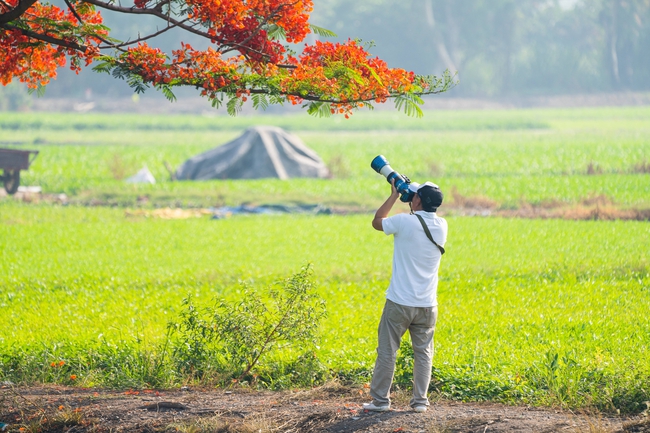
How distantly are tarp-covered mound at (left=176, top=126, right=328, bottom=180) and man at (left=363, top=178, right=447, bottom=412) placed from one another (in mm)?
24044

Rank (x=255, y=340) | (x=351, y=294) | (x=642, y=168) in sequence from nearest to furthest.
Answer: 1. (x=255, y=340)
2. (x=351, y=294)
3. (x=642, y=168)

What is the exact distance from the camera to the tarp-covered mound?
1212 inches

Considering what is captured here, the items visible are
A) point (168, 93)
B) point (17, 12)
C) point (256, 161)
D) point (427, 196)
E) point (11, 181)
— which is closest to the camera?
point (427, 196)

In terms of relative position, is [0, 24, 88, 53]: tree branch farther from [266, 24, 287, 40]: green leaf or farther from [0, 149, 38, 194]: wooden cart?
[0, 149, 38, 194]: wooden cart

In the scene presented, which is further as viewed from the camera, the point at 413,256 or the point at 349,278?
the point at 349,278

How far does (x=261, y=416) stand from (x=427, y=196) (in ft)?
7.18

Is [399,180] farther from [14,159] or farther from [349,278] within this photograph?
[14,159]

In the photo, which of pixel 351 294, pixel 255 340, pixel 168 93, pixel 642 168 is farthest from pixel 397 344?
pixel 642 168

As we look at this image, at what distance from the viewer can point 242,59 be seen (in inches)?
306

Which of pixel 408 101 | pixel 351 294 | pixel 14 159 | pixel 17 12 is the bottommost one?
pixel 351 294

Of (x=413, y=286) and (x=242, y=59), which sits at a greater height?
(x=242, y=59)

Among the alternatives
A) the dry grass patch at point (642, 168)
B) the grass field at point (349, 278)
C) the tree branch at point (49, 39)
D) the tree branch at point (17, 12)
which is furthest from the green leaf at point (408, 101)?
the dry grass patch at point (642, 168)

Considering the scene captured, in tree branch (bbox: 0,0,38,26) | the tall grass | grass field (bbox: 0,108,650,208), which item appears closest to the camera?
tree branch (bbox: 0,0,38,26)

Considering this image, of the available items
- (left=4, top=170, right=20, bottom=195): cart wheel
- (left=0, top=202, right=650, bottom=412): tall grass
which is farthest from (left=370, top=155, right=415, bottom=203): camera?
(left=4, top=170, right=20, bottom=195): cart wheel
